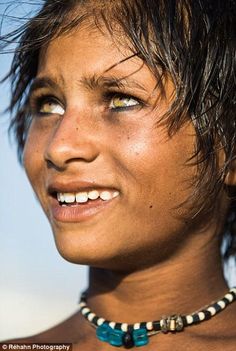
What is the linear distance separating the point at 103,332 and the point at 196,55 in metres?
1.23

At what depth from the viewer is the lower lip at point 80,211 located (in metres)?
2.94

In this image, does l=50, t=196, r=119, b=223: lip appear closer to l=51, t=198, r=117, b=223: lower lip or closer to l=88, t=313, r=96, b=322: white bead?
l=51, t=198, r=117, b=223: lower lip

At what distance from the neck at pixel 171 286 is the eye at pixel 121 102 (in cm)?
64

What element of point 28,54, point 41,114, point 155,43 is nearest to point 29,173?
point 41,114

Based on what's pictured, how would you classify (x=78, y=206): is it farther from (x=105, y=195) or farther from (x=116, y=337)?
(x=116, y=337)

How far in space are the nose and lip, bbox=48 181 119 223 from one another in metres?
0.08

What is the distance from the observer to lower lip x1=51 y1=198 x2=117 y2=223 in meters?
2.94

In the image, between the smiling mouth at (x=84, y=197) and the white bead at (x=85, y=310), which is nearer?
the smiling mouth at (x=84, y=197)

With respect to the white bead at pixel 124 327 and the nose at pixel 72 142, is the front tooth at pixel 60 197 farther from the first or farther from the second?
the white bead at pixel 124 327

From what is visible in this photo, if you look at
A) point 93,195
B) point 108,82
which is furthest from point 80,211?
point 108,82

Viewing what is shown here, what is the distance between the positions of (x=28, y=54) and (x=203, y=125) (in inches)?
37.6

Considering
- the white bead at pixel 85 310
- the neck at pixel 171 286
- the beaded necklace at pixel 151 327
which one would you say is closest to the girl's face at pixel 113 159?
the neck at pixel 171 286

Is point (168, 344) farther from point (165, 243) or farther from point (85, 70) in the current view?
point (85, 70)

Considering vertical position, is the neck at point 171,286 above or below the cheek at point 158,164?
below
